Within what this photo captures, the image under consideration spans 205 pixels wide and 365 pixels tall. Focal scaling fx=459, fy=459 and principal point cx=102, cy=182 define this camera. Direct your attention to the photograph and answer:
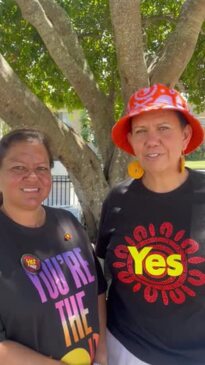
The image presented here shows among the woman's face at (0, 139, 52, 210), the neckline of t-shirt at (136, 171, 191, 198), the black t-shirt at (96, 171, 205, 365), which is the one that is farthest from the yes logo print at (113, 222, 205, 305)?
the woman's face at (0, 139, 52, 210)

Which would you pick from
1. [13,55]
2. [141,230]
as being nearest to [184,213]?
→ [141,230]

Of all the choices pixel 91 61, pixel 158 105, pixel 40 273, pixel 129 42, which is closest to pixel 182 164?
pixel 158 105

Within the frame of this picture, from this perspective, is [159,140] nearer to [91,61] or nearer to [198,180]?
[198,180]

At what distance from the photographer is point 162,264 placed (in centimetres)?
215

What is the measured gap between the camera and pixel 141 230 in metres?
2.22

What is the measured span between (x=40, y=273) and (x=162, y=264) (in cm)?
59

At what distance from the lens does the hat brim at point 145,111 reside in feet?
7.22

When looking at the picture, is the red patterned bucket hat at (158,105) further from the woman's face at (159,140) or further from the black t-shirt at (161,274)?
the black t-shirt at (161,274)

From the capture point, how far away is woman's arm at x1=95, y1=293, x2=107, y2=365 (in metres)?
2.15

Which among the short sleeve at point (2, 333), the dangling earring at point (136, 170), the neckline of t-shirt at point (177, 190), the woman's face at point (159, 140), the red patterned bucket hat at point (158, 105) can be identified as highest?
the red patterned bucket hat at point (158, 105)

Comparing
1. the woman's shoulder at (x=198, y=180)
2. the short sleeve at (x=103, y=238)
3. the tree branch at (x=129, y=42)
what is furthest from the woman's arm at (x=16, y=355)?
the tree branch at (x=129, y=42)

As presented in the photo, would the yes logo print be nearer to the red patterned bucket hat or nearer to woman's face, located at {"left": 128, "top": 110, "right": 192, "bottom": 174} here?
woman's face, located at {"left": 128, "top": 110, "right": 192, "bottom": 174}

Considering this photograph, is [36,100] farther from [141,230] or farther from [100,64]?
[100,64]

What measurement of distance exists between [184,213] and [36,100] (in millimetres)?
2717
